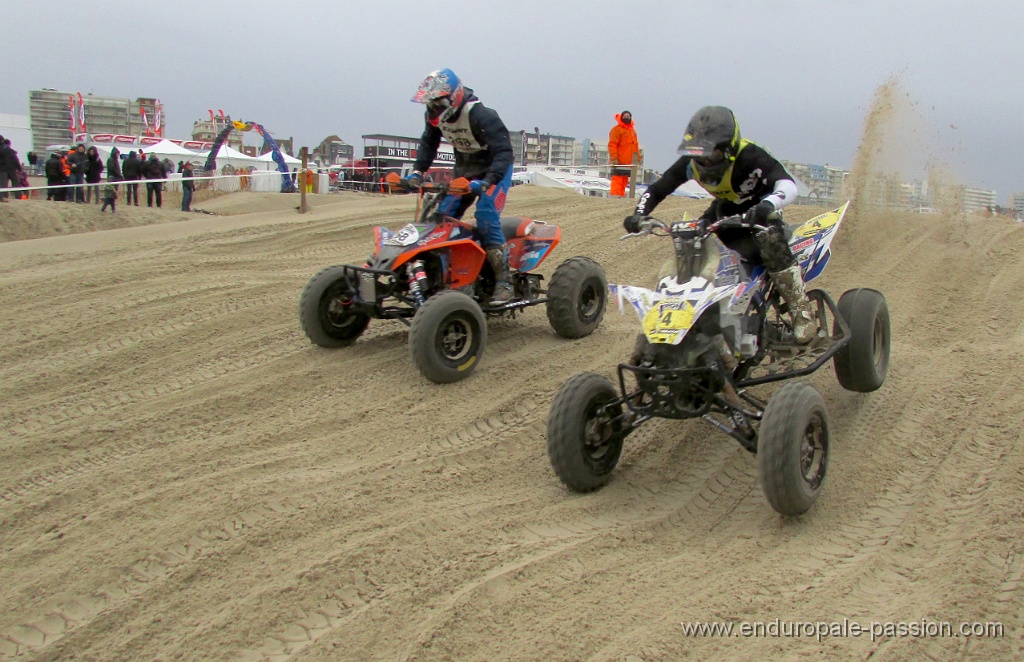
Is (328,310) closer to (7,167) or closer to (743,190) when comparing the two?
(743,190)

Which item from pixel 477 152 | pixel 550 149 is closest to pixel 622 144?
pixel 477 152

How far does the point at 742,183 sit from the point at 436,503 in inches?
106

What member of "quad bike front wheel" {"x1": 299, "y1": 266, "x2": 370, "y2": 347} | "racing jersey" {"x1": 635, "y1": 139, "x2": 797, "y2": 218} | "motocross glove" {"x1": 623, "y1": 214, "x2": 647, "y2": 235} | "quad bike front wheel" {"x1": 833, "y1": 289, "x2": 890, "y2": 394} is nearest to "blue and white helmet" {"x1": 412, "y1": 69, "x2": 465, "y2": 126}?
"quad bike front wheel" {"x1": 299, "y1": 266, "x2": 370, "y2": 347}

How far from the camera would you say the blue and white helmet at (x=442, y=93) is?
623 cm

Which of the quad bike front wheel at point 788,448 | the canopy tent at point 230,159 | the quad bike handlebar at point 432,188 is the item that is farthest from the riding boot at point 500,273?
the canopy tent at point 230,159

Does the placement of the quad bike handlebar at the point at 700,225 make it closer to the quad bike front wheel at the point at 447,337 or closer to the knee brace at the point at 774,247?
the knee brace at the point at 774,247

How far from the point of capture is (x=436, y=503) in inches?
166

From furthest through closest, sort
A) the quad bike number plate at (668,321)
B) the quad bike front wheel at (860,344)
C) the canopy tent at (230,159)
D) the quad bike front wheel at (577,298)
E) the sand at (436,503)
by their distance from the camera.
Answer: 1. the canopy tent at (230,159)
2. the quad bike front wheel at (577,298)
3. the quad bike front wheel at (860,344)
4. the quad bike number plate at (668,321)
5. the sand at (436,503)

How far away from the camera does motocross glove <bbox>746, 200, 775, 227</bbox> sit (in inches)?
171

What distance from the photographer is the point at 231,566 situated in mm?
3580

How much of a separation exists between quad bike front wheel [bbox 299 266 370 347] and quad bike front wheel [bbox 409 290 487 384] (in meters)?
0.93

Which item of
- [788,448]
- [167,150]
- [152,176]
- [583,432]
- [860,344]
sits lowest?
[583,432]

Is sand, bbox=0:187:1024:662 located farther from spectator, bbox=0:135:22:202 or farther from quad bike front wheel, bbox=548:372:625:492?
spectator, bbox=0:135:22:202

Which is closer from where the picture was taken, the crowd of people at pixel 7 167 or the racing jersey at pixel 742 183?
the racing jersey at pixel 742 183
